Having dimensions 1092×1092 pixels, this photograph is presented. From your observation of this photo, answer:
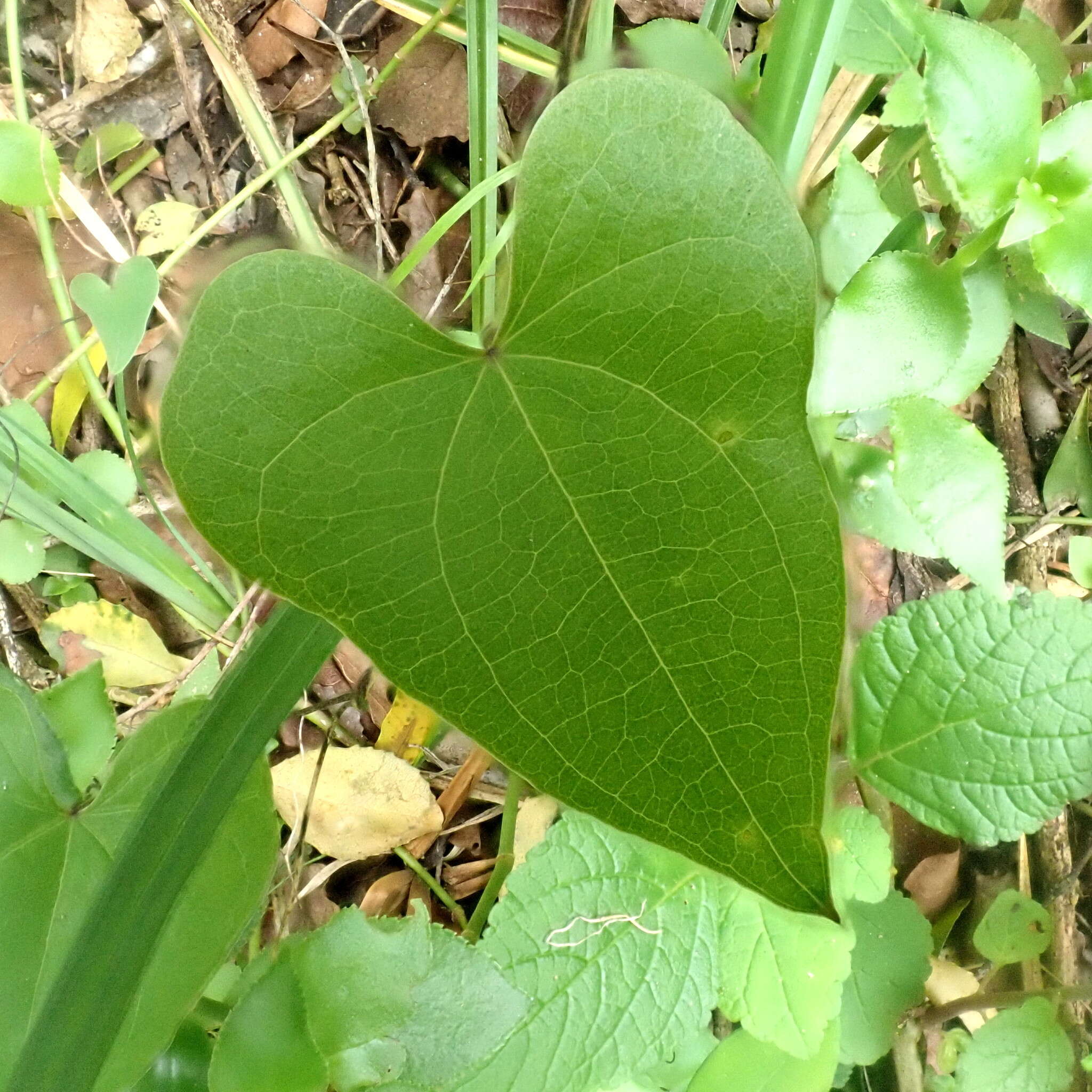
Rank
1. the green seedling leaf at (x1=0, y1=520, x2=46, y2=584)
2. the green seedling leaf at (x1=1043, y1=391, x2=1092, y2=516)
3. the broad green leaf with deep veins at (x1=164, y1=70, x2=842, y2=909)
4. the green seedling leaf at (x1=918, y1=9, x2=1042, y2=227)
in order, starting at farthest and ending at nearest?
1. the green seedling leaf at (x1=1043, y1=391, x2=1092, y2=516)
2. the green seedling leaf at (x1=0, y1=520, x2=46, y2=584)
3. the green seedling leaf at (x1=918, y1=9, x2=1042, y2=227)
4. the broad green leaf with deep veins at (x1=164, y1=70, x2=842, y2=909)

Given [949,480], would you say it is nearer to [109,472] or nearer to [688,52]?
[688,52]

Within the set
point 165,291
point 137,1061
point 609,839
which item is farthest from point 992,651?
point 165,291

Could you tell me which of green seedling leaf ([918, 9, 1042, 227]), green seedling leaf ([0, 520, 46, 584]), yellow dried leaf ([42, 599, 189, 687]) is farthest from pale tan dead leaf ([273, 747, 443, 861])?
green seedling leaf ([918, 9, 1042, 227])

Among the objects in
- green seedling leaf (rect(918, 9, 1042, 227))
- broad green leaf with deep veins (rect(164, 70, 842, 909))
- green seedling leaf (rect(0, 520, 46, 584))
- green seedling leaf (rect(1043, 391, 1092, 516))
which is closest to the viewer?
Answer: broad green leaf with deep veins (rect(164, 70, 842, 909))

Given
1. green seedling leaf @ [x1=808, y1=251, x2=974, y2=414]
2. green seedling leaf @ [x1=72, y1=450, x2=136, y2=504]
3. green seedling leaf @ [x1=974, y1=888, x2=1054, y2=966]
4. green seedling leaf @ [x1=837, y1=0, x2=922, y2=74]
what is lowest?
green seedling leaf @ [x1=974, y1=888, x2=1054, y2=966]

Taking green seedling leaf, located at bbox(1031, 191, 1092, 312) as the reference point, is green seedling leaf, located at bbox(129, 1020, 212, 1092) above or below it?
below

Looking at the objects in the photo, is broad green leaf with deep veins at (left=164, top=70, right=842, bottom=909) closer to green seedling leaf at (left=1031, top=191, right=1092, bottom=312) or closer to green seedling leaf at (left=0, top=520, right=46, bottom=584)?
green seedling leaf at (left=1031, top=191, right=1092, bottom=312)

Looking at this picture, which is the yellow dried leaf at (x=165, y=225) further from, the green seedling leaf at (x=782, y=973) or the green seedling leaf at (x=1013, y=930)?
the green seedling leaf at (x=1013, y=930)
